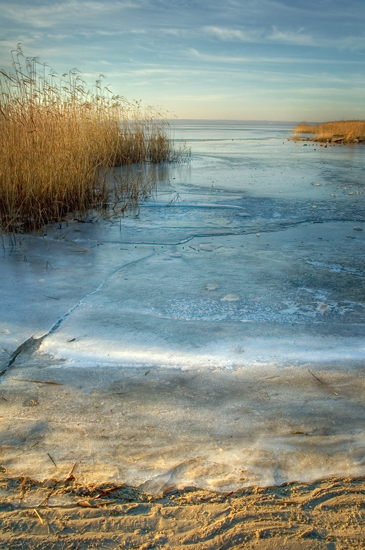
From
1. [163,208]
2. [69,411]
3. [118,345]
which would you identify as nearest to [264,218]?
[163,208]

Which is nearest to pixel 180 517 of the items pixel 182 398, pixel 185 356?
pixel 182 398

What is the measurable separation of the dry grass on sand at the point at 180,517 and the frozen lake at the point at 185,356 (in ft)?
0.15

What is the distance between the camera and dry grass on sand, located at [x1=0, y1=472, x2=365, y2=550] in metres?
0.93

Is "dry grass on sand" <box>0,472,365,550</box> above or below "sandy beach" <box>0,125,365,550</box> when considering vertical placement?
below

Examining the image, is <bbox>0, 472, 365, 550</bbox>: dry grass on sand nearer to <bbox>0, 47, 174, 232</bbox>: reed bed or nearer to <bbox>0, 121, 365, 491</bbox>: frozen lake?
<bbox>0, 121, 365, 491</bbox>: frozen lake

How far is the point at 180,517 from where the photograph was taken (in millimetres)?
992

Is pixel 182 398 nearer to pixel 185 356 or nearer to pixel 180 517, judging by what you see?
pixel 185 356

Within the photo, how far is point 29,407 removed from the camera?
1374 millimetres

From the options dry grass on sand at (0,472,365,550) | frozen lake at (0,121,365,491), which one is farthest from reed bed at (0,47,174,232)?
dry grass on sand at (0,472,365,550)

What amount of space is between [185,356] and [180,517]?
0.73m

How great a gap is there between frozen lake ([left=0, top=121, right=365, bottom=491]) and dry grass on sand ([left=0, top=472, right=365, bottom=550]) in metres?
0.05

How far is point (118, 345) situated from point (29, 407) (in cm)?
46

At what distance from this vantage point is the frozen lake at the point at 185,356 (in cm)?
118

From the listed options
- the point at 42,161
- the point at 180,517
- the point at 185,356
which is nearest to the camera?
the point at 180,517
